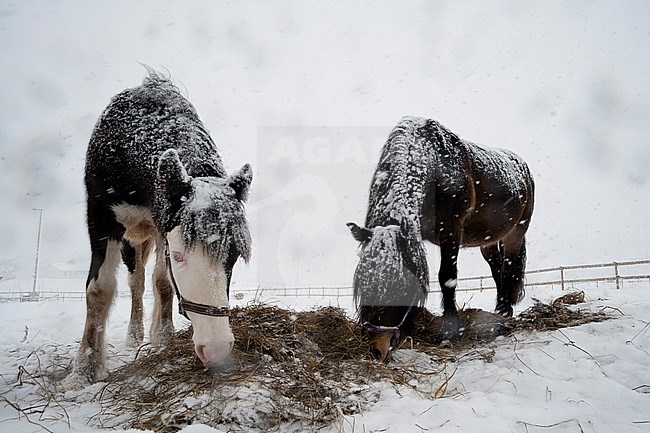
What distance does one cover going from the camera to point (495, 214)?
5594mm

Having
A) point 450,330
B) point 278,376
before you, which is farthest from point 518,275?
point 278,376

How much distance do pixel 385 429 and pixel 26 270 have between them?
98.9ft

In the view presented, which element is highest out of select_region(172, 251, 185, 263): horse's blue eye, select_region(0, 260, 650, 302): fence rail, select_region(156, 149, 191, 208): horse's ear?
select_region(156, 149, 191, 208): horse's ear

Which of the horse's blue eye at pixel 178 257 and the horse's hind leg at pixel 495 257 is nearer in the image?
the horse's blue eye at pixel 178 257

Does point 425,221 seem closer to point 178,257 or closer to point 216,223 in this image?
point 216,223

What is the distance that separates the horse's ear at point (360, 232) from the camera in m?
3.52

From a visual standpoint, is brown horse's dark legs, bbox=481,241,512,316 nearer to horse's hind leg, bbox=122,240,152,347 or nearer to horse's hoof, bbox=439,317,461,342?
horse's hoof, bbox=439,317,461,342

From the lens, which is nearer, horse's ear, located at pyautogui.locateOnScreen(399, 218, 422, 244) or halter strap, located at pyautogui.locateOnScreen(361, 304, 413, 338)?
halter strap, located at pyautogui.locateOnScreen(361, 304, 413, 338)

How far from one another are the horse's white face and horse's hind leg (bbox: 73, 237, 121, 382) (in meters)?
1.17

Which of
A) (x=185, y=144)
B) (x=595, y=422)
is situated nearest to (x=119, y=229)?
(x=185, y=144)

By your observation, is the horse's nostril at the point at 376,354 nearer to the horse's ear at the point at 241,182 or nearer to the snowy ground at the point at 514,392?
the snowy ground at the point at 514,392

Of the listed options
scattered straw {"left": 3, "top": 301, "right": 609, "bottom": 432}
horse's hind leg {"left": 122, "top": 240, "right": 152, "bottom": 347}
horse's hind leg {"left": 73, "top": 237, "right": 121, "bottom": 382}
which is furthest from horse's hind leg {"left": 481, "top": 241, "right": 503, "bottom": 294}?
horse's hind leg {"left": 73, "top": 237, "right": 121, "bottom": 382}

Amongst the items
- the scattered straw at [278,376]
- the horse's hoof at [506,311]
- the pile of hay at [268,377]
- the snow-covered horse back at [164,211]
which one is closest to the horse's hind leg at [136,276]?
the snow-covered horse back at [164,211]

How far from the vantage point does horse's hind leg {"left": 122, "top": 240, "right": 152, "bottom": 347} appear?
16.5ft
